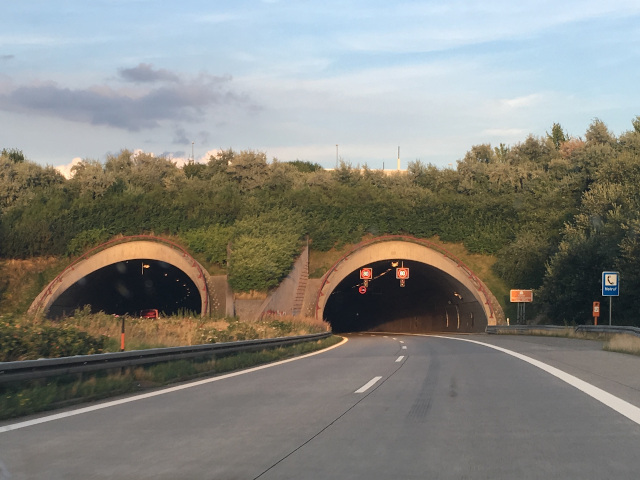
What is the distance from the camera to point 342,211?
2034 inches

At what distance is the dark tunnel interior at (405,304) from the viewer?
52312 mm

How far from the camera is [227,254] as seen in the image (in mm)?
47125

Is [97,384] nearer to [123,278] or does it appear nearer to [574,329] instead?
[574,329]

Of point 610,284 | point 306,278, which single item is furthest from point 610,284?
point 306,278

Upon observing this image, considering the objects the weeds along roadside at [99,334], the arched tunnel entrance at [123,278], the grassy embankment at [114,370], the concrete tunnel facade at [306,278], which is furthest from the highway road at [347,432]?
the arched tunnel entrance at [123,278]

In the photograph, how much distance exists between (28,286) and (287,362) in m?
33.4

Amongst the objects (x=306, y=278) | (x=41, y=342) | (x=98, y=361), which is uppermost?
(x=306, y=278)

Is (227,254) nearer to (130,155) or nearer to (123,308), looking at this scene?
(123,308)

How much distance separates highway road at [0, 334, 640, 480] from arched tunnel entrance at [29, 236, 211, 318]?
34.0m

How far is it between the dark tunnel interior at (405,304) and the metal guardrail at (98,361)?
35.7 meters

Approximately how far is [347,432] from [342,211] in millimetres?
44465

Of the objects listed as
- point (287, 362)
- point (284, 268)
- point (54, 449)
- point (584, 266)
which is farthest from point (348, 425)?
point (284, 268)

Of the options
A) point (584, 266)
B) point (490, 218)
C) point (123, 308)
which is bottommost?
point (123, 308)

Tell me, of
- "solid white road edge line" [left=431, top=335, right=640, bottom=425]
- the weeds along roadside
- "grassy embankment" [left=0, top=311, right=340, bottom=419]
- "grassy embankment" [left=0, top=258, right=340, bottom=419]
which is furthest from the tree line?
"solid white road edge line" [left=431, top=335, right=640, bottom=425]
